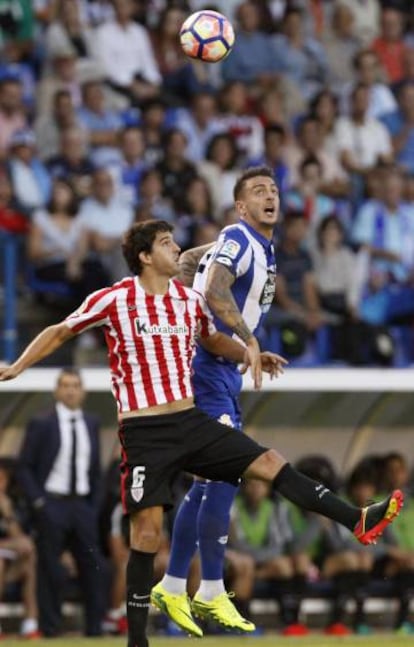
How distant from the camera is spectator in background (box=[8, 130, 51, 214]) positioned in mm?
17078

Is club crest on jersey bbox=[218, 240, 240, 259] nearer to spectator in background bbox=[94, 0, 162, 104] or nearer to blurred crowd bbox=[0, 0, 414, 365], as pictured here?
blurred crowd bbox=[0, 0, 414, 365]

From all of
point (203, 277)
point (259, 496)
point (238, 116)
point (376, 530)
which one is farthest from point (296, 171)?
point (376, 530)

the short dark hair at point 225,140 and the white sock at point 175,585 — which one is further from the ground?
the short dark hair at point 225,140

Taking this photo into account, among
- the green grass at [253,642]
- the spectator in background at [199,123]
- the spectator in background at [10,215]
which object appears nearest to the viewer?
the green grass at [253,642]

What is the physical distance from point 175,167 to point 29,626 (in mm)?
4612

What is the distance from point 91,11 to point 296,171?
107 inches

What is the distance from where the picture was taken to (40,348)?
10.4 m

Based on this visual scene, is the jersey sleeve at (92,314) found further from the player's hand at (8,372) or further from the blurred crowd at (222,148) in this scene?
the blurred crowd at (222,148)

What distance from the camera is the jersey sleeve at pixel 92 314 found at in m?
10.4

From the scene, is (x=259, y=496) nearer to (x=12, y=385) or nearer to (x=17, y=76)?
(x=12, y=385)

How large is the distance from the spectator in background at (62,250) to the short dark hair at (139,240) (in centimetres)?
578

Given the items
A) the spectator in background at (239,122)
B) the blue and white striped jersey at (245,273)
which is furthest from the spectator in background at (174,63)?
the blue and white striped jersey at (245,273)

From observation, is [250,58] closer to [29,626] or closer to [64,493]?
[64,493]

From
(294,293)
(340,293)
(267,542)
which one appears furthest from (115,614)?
(340,293)
